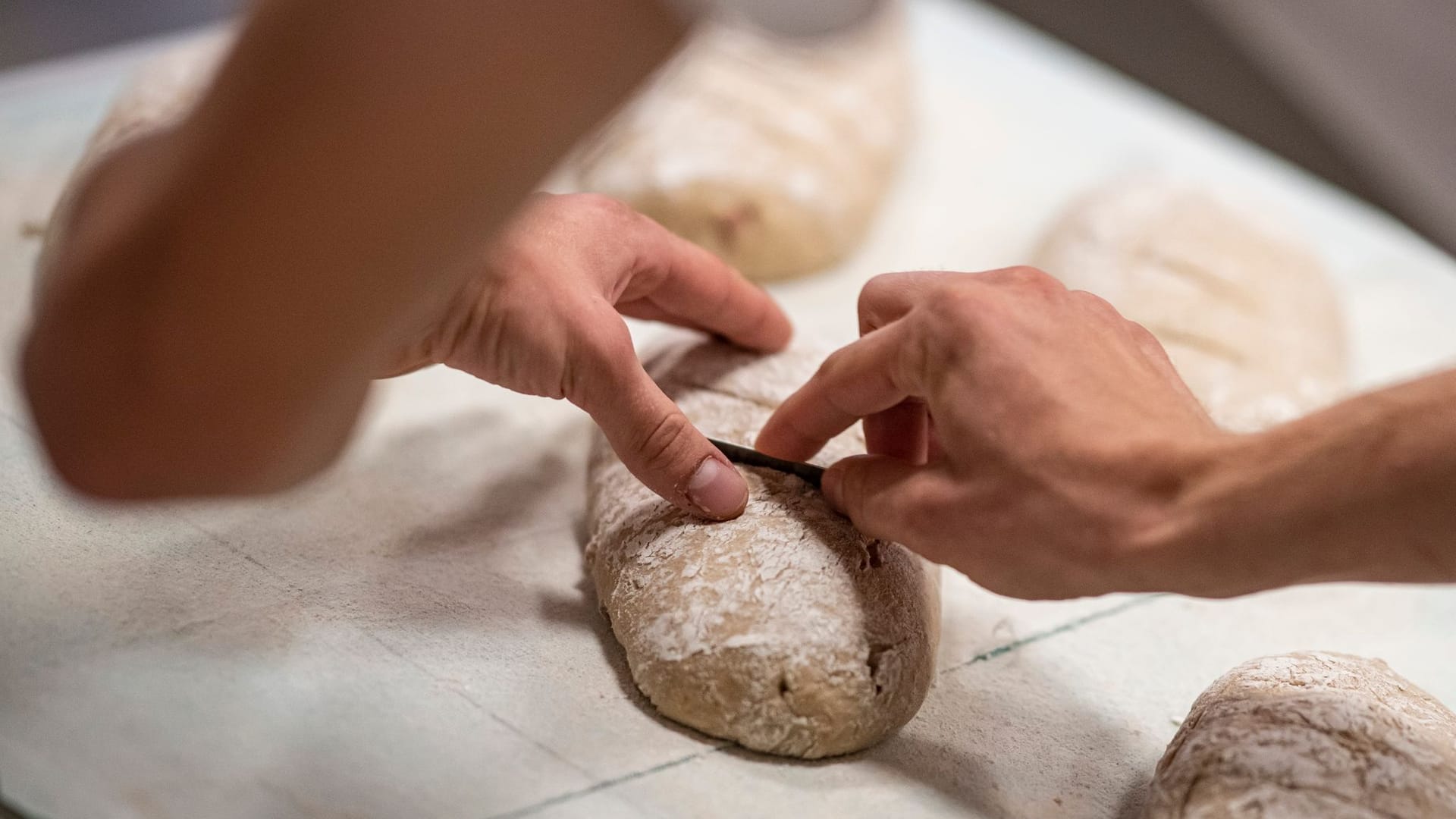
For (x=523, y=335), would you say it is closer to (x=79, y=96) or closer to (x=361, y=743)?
(x=361, y=743)

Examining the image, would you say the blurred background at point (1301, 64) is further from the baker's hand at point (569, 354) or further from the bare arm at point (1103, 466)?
the bare arm at point (1103, 466)

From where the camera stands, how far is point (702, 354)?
1634mm

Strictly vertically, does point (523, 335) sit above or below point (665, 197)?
above

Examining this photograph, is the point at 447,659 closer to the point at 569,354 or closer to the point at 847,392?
the point at 569,354

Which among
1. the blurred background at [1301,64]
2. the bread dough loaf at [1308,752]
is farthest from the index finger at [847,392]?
the blurred background at [1301,64]

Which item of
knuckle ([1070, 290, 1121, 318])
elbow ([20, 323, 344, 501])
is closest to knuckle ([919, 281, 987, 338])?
knuckle ([1070, 290, 1121, 318])

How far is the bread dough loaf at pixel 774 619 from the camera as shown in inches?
47.9

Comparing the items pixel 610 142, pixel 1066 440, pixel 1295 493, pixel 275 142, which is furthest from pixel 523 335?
pixel 610 142

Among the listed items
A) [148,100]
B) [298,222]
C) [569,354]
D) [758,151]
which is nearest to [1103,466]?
[569,354]

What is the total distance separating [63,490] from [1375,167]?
3495mm

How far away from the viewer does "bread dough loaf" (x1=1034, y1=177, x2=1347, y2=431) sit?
198 cm

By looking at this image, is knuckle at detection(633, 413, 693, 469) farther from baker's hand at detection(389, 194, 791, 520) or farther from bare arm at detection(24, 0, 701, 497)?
bare arm at detection(24, 0, 701, 497)

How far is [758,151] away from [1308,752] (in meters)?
1.57

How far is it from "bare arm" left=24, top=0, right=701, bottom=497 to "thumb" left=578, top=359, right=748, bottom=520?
0.34m
